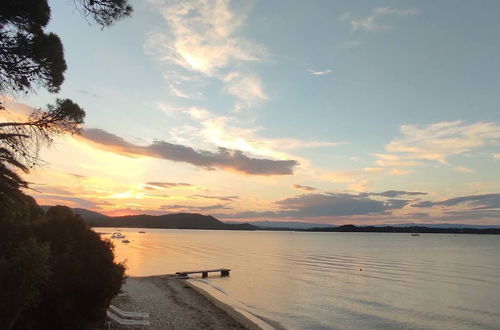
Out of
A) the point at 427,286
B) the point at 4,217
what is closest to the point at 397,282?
the point at 427,286

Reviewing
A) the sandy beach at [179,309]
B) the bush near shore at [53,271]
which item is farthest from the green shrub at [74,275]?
the sandy beach at [179,309]

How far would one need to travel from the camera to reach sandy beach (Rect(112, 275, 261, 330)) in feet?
66.9

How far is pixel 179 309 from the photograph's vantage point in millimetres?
24578

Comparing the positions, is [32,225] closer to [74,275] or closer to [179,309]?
[74,275]

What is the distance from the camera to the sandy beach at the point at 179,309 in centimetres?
2039

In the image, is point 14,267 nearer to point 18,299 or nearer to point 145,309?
point 18,299

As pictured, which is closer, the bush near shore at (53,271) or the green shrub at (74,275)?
the bush near shore at (53,271)

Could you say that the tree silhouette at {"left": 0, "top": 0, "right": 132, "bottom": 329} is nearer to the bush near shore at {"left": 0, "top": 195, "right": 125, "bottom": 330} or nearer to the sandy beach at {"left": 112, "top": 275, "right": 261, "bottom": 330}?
the bush near shore at {"left": 0, "top": 195, "right": 125, "bottom": 330}

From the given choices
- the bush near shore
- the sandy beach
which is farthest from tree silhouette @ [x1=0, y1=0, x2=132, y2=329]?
the sandy beach

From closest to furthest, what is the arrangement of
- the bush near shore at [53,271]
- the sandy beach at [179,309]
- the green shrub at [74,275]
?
the bush near shore at [53,271] < the green shrub at [74,275] < the sandy beach at [179,309]

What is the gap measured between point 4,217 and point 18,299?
10.6 ft

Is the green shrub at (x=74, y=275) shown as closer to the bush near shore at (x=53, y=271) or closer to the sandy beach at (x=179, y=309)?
the bush near shore at (x=53, y=271)

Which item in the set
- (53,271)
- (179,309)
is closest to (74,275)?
(53,271)

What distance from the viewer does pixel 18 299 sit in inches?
389
